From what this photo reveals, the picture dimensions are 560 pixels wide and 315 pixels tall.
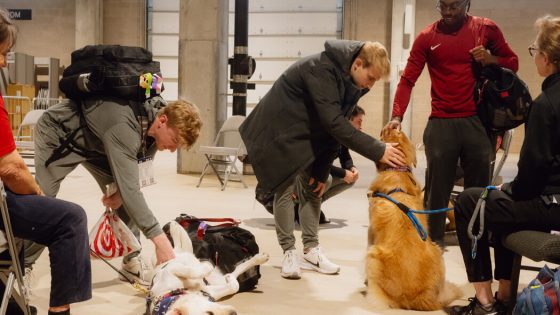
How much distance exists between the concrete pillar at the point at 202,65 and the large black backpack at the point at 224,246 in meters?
5.62

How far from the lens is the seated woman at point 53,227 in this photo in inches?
97.0

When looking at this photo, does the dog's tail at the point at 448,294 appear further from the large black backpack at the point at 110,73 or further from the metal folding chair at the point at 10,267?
the metal folding chair at the point at 10,267

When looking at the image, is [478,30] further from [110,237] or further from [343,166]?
[110,237]

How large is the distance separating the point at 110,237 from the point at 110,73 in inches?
37.4

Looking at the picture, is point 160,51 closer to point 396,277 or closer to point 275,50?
point 275,50

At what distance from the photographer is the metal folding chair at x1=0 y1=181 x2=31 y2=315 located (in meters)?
2.34

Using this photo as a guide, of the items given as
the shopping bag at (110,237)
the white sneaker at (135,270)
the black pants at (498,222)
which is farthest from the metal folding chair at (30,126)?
the black pants at (498,222)

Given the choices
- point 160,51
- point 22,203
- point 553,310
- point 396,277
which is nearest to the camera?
point 553,310

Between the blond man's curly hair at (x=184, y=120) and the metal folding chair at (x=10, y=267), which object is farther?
the blond man's curly hair at (x=184, y=120)

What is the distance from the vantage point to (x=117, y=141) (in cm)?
312

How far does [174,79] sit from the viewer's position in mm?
16906

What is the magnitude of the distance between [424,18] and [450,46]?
12.3 m

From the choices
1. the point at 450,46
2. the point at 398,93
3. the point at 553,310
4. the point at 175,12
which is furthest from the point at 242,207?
the point at 175,12

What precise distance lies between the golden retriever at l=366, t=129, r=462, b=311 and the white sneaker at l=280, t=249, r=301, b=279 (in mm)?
709
